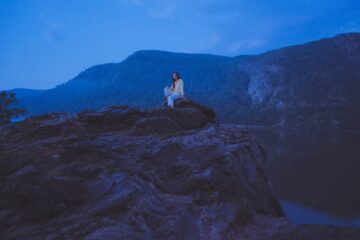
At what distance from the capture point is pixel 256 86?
103625 mm

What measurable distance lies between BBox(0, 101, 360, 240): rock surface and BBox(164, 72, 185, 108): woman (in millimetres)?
3574

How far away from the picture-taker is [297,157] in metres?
32.0

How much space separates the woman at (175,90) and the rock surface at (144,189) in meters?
3.57

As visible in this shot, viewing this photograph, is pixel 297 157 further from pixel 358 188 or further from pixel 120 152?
pixel 120 152

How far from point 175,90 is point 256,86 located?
3681 inches

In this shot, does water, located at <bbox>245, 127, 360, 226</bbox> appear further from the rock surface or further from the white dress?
the white dress

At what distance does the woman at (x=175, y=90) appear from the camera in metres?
16.2

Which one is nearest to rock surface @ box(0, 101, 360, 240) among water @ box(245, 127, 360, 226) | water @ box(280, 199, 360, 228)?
water @ box(280, 199, 360, 228)

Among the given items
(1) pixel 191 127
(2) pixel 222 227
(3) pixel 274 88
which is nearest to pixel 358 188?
(1) pixel 191 127

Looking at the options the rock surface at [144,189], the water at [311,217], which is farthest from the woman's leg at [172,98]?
the water at [311,217]

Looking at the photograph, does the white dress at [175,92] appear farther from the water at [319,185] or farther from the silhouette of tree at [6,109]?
the silhouette of tree at [6,109]

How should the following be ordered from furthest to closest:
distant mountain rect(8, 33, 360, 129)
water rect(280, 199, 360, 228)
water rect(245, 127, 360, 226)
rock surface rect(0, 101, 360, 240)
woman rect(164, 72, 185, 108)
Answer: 1. distant mountain rect(8, 33, 360, 129)
2. woman rect(164, 72, 185, 108)
3. water rect(245, 127, 360, 226)
4. water rect(280, 199, 360, 228)
5. rock surface rect(0, 101, 360, 240)

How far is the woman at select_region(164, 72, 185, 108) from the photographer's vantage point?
53.3ft

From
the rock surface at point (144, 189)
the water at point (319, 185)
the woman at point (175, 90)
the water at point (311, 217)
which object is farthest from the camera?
the woman at point (175, 90)
